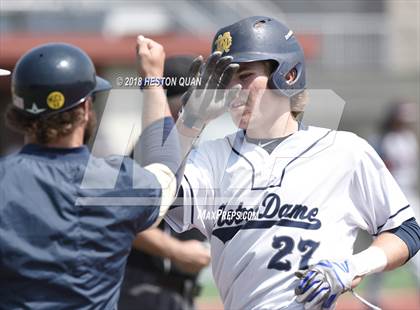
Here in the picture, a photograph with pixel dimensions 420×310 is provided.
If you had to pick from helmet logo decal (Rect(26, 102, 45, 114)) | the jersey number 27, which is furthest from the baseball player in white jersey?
helmet logo decal (Rect(26, 102, 45, 114))

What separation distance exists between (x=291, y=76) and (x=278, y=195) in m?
0.51

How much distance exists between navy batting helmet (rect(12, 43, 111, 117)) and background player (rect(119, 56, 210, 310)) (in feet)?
4.68

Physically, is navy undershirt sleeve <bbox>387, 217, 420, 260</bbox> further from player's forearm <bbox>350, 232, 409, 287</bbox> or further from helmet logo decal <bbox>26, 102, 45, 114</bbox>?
helmet logo decal <bbox>26, 102, 45, 114</bbox>

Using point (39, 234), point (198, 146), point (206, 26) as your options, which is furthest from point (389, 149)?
point (39, 234)

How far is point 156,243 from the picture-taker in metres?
4.97

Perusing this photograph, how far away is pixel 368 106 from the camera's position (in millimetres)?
19031

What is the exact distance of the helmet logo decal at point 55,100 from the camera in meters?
3.45

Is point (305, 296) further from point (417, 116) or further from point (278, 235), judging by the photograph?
point (417, 116)

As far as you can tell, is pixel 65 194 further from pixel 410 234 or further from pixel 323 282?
pixel 410 234

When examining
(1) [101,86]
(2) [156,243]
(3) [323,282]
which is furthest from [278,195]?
(2) [156,243]

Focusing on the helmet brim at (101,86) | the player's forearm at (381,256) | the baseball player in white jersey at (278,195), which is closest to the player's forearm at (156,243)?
the baseball player in white jersey at (278,195)

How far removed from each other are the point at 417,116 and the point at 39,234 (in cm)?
1718

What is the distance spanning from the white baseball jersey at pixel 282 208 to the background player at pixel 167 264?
1198 millimetres

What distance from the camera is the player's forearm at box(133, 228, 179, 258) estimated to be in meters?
4.96
